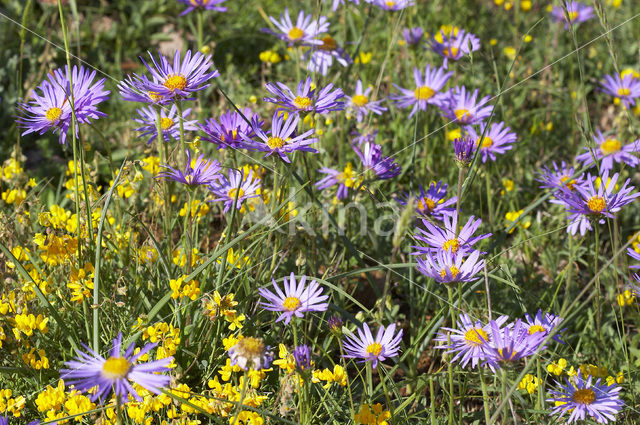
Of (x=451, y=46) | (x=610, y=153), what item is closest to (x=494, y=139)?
(x=610, y=153)

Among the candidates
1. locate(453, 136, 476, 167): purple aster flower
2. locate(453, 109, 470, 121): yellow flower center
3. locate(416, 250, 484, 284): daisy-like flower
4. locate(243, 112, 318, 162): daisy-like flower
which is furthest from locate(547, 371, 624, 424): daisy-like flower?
locate(453, 109, 470, 121): yellow flower center

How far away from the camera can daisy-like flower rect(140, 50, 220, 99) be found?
81.7 inches

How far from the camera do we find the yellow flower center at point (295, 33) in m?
3.45

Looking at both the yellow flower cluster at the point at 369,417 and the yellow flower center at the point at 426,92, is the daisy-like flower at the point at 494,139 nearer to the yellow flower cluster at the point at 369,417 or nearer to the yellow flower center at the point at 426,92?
the yellow flower center at the point at 426,92

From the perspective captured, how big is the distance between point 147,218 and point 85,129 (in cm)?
95

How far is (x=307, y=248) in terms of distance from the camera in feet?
8.66

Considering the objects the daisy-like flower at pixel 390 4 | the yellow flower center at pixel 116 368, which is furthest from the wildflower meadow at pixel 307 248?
the daisy-like flower at pixel 390 4

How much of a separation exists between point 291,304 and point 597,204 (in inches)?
42.3

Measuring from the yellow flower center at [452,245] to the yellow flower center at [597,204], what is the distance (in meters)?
0.47

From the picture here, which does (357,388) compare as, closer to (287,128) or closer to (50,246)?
(287,128)

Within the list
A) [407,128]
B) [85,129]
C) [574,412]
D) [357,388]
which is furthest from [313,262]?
[85,129]

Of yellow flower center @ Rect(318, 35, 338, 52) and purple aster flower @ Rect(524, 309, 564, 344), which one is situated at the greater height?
yellow flower center @ Rect(318, 35, 338, 52)

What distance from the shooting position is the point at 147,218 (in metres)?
2.99

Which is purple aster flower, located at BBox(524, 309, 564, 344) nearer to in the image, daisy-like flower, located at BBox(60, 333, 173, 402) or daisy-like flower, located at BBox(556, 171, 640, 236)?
daisy-like flower, located at BBox(556, 171, 640, 236)
